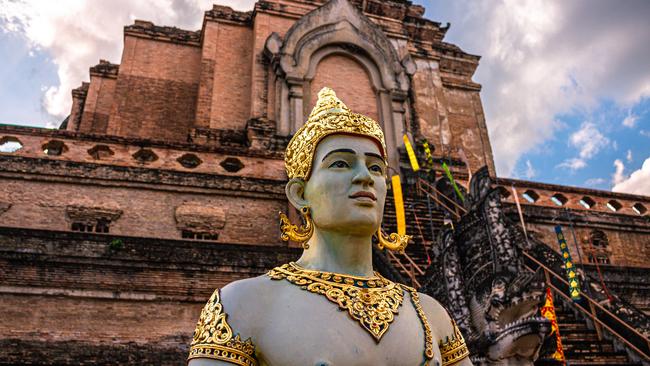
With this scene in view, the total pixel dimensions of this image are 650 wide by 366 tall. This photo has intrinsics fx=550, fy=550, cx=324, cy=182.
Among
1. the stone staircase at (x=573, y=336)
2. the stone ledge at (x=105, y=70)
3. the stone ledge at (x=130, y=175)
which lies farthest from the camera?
the stone ledge at (x=105, y=70)

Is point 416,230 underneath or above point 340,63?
underneath

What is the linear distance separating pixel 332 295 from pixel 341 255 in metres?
0.33

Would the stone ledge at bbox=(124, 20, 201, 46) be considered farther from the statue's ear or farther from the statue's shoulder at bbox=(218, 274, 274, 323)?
the statue's shoulder at bbox=(218, 274, 274, 323)

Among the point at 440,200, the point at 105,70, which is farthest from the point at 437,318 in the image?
the point at 105,70

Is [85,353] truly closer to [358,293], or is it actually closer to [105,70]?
[358,293]

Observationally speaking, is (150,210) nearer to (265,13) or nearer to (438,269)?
(438,269)

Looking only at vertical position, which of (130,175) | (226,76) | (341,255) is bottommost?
(341,255)

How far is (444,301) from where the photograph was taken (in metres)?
6.98

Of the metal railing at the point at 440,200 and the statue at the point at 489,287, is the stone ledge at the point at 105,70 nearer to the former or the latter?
the metal railing at the point at 440,200

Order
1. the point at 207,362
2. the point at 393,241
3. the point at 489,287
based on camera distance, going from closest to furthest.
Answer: the point at 207,362 → the point at 393,241 → the point at 489,287

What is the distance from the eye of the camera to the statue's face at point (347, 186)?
2.94m

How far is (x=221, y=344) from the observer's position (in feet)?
8.21

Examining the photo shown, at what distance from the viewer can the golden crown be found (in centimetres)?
314

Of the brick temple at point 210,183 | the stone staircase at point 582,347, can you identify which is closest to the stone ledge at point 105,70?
the brick temple at point 210,183
